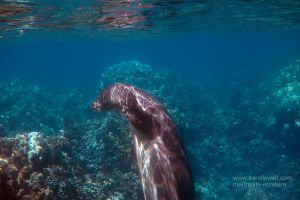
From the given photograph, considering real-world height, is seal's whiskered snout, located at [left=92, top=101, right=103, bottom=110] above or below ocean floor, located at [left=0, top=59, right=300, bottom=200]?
above

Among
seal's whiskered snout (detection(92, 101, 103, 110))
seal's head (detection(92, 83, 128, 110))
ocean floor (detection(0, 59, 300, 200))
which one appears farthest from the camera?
ocean floor (detection(0, 59, 300, 200))

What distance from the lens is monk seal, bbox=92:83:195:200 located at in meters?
4.61

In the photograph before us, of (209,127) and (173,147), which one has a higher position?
(173,147)

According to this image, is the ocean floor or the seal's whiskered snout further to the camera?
the ocean floor

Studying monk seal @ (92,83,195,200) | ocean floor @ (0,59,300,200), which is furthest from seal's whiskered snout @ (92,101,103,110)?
ocean floor @ (0,59,300,200)

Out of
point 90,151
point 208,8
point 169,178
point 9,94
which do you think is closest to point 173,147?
point 169,178

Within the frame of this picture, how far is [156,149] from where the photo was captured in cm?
516

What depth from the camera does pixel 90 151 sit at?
1681 cm

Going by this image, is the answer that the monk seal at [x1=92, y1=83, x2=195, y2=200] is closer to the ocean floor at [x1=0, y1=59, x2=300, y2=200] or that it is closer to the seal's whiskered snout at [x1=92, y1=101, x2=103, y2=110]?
the ocean floor at [x1=0, y1=59, x2=300, y2=200]

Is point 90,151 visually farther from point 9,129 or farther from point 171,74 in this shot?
point 171,74

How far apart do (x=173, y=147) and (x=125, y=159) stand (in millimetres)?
11052

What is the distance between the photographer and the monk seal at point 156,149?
4605 mm

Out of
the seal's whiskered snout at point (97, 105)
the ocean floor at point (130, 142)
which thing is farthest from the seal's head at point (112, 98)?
the ocean floor at point (130, 142)

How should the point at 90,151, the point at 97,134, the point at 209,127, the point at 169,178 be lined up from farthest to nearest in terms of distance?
1. the point at 209,127
2. the point at 97,134
3. the point at 90,151
4. the point at 169,178
